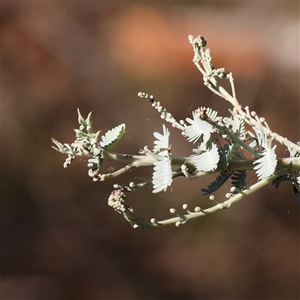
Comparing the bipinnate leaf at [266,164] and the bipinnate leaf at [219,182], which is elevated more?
the bipinnate leaf at [219,182]

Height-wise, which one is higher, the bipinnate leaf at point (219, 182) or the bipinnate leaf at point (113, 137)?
Answer: the bipinnate leaf at point (219, 182)

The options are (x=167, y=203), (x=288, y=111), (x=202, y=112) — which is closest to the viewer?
(x=202, y=112)

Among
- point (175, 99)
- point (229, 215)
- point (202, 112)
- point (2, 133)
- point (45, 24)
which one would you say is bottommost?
point (202, 112)

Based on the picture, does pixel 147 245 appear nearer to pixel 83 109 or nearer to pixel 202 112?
pixel 83 109

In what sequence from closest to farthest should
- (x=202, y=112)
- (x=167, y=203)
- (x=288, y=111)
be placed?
(x=202, y=112) < (x=167, y=203) < (x=288, y=111)

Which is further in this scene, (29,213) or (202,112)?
(29,213)

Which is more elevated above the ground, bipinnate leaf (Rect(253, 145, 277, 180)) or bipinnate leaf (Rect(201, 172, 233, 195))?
bipinnate leaf (Rect(201, 172, 233, 195))

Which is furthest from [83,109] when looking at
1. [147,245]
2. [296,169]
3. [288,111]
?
[296,169]

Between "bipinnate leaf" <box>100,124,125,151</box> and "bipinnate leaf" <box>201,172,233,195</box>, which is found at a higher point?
"bipinnate leaf" <box>201,172,233,195</box>
